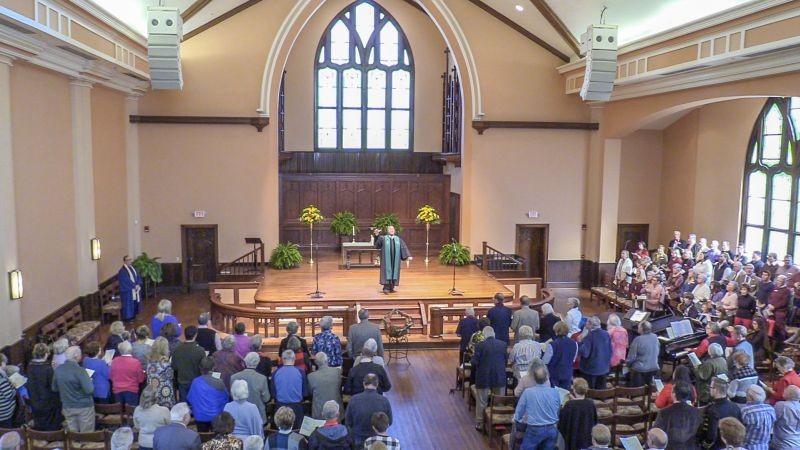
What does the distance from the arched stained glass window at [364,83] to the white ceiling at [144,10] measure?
532cm

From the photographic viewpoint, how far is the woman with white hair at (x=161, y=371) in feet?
25.8

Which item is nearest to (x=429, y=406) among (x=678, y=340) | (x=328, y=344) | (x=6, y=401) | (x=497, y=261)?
(x=328, y=344)

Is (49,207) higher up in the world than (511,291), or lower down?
higher up

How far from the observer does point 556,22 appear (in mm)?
17516

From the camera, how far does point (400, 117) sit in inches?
929

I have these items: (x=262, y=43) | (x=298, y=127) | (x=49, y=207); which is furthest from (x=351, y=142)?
(x=49, y=207)

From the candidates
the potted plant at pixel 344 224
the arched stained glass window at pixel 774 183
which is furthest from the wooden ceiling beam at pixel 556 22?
the potted plant at pixel 344 224

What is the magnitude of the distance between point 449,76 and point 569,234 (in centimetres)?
641

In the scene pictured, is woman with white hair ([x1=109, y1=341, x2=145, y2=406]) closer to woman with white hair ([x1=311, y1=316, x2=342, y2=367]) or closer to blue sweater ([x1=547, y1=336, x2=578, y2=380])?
woman with white hair ([x1=311, y1=316, x2=342, y2=367])

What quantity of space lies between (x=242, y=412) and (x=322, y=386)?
1.30 meters

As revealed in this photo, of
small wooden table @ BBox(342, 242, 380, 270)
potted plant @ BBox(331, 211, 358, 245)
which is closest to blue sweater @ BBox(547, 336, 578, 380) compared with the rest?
small wooden table @ BBox(342, 242, 380, 270)

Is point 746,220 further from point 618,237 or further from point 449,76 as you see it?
Answer: point 449,76

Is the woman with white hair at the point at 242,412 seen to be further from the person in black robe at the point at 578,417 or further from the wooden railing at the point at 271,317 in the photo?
the wooden railing at the point at 271,317

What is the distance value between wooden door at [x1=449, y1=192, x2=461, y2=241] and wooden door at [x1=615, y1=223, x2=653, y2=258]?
4.91 m
